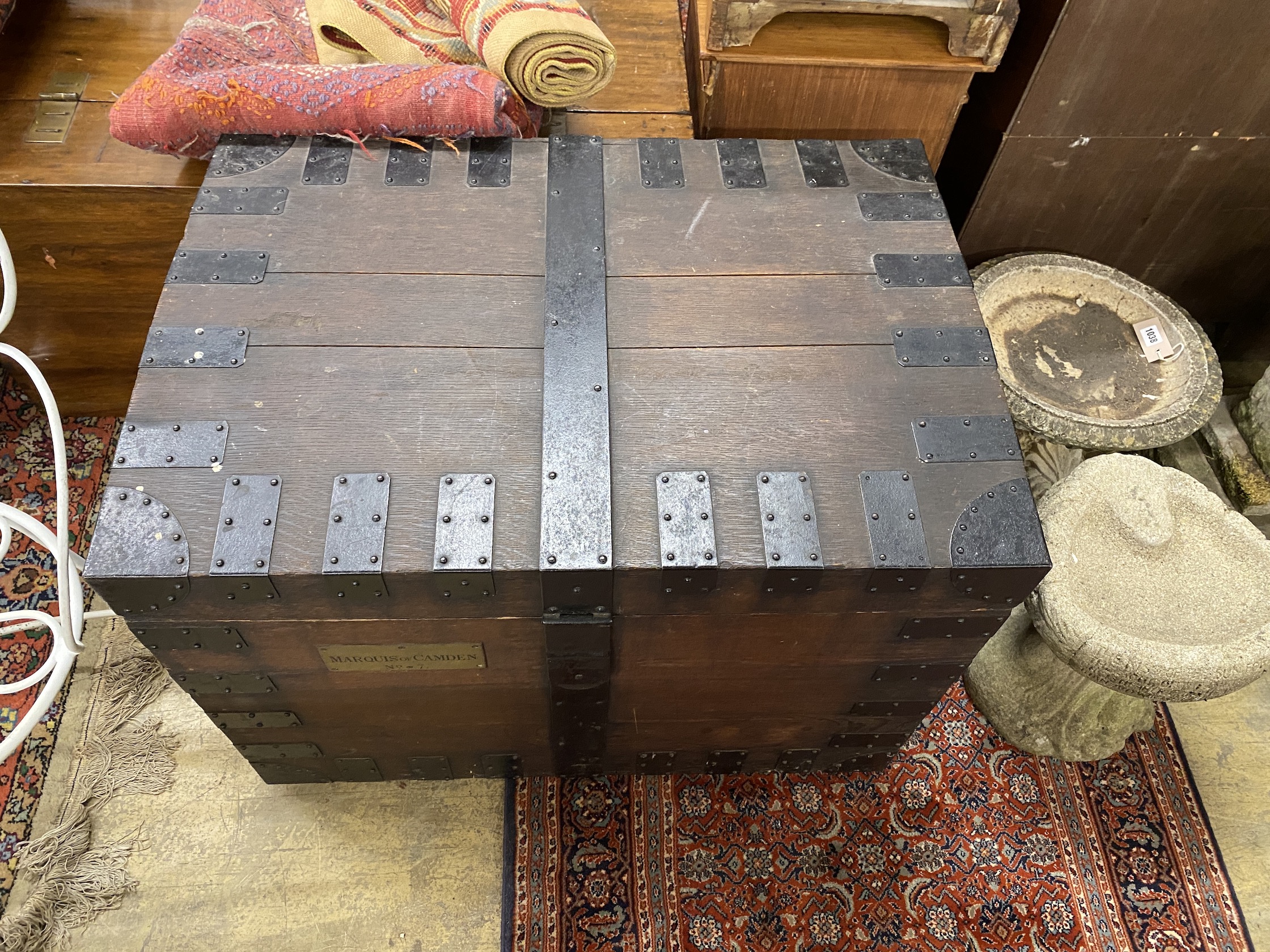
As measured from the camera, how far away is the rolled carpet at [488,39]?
169 centimetres

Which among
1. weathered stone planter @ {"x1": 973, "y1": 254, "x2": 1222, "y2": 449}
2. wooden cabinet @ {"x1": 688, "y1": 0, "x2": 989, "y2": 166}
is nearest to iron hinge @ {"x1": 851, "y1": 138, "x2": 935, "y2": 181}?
wooden cabinet @ {"x1": 688, "y1": 0, "x2": 989, "y2": 166}

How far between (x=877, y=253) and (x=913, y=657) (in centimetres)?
76

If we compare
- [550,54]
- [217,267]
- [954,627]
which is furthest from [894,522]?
[217,267]

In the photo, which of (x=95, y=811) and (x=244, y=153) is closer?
(x=244, y=153)

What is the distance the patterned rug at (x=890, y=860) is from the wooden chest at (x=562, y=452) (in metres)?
0.29

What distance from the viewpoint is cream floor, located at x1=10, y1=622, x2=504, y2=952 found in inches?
73.1

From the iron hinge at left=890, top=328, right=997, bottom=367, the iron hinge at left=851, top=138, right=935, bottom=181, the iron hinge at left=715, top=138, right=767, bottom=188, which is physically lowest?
the iron hinge at left=890, top=328, right=997, bottom=367

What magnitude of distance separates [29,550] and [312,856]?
1.14m

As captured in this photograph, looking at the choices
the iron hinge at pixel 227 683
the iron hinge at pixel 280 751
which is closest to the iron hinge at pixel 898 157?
the iron hinge at pixel 227 683

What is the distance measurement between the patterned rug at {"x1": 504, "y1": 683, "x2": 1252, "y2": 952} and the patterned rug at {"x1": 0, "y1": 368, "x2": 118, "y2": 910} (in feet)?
3.62

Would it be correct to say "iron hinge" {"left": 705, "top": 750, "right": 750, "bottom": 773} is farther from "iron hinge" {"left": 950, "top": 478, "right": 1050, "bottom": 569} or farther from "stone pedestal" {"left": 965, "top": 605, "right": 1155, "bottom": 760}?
"iron hinge" {"left": 950, "top": 478, "right": 1050, "bottom": 569}

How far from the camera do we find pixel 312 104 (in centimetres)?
173

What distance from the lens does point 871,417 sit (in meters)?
1.49

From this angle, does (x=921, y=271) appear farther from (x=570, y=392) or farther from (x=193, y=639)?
(x=193, y=639)
